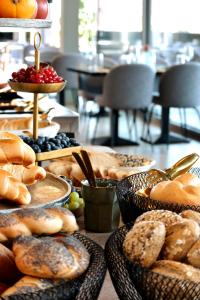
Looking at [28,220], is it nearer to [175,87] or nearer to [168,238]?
[168,238]

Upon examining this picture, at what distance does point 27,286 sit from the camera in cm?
94

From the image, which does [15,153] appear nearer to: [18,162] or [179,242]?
[18,162]

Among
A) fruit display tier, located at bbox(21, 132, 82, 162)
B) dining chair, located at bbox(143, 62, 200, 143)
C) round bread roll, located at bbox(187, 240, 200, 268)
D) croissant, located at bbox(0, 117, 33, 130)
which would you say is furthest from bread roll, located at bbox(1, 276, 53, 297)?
dining chair, located at bbox(143, 62, 200, 143)

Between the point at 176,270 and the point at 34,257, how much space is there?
0.26 m

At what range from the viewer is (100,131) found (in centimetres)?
741

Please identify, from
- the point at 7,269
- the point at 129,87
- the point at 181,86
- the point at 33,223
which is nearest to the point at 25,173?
the point at 33,223

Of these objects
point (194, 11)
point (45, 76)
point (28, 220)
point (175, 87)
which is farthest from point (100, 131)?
point (28, 220)

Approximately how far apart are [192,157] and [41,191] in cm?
43

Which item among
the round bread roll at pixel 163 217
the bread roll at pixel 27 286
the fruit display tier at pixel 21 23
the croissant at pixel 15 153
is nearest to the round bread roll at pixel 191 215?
the round bread roll at pixel 163 217

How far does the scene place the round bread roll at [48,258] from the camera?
Result: 96 centimetres

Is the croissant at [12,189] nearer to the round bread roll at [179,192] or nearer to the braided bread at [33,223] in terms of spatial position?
the braided bread at [33,223]

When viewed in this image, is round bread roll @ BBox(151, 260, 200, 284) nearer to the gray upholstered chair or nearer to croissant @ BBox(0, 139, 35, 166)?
croissant @ BBox(0, 139, 35, 166)

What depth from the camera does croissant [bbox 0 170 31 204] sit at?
1.38 metres

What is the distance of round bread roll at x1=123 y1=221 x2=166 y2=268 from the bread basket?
21 millimetres
